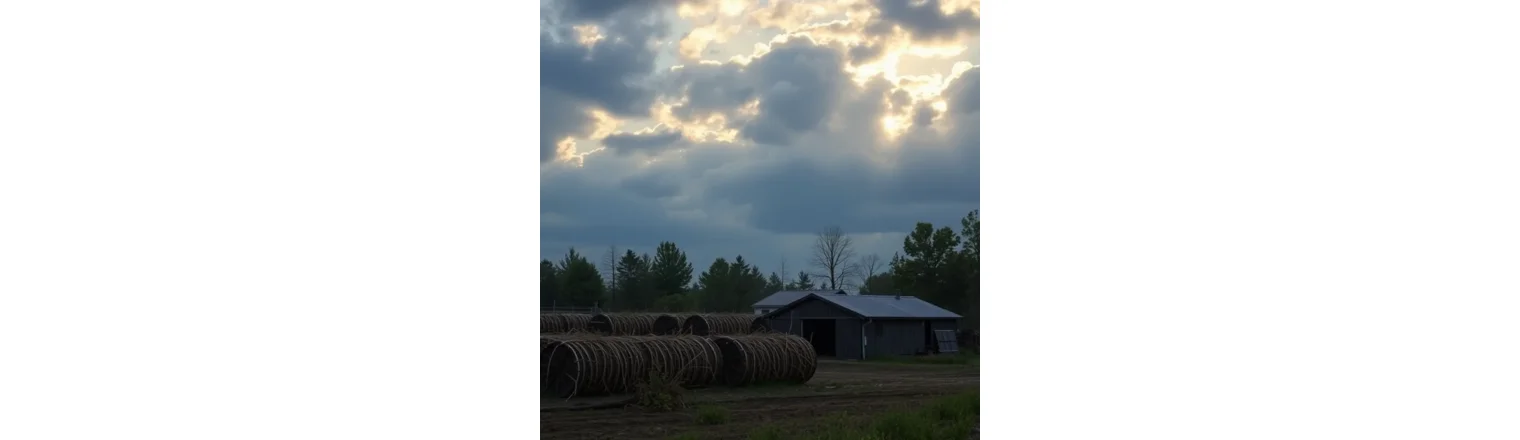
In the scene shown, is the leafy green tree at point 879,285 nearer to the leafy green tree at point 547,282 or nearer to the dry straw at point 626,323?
the leafy green tree at point 547,282

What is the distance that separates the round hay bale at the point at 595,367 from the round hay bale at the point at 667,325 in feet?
14.0

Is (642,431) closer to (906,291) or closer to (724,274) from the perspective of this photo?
(724,274)

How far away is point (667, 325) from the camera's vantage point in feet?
38.7

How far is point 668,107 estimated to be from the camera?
16.5 ft

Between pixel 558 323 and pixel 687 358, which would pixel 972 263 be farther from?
pixel 558 323

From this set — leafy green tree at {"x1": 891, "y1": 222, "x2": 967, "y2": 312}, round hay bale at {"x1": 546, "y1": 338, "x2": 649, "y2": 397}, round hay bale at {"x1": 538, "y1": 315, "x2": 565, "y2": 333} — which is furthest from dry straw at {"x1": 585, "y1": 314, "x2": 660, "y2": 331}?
leafy green tree at {"x1": 891, "y1": 222, "x2": 967, "y2": 312}

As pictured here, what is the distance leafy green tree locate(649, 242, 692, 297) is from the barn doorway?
2150 mm

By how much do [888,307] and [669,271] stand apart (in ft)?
4.29

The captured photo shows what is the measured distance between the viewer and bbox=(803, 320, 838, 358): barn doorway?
7.74 metres

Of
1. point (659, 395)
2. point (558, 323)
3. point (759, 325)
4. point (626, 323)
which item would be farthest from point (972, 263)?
point (626, 323)

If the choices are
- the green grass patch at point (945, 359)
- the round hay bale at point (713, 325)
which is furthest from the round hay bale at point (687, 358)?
the round hay bale at point (713, 325)

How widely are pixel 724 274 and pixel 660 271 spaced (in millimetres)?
339

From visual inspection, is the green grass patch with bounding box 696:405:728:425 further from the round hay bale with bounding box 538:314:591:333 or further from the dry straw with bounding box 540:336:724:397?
the round hay bale with bounding box 538:314:591:333
